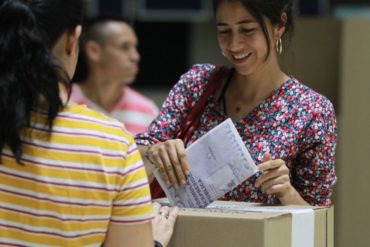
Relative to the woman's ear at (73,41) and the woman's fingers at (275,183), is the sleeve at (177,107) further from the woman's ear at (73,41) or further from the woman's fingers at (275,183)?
the woman's ear at (73,41)

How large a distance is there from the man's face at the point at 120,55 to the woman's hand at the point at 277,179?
3.23m

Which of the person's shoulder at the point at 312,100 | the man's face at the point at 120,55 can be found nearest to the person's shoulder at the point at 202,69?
the person's shoulder at the point at 312,100

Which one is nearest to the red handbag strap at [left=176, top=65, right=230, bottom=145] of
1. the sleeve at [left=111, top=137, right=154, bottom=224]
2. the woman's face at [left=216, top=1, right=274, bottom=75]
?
the woman's face at [left=216, top=1, right=274, bottom=75]

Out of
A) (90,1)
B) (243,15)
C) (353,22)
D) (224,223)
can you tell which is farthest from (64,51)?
(90,1)

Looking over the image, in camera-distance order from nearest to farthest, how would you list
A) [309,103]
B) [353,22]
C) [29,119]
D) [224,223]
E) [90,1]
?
[29,119]
[224,223]
[309,103]
[353,22]
[90,1]

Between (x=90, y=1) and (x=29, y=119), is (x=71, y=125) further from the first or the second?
(x=90, y=1)

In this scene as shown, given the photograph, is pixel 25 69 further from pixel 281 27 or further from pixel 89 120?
pixel 281 27

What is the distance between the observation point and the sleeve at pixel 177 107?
2.37 metres

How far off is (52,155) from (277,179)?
67 cm

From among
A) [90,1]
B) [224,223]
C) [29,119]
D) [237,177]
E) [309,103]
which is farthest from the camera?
[90,1]

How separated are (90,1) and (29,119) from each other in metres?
6.15

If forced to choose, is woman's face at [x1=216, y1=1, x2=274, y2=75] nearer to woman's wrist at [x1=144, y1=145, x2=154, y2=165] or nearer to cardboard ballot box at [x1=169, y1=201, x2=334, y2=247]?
woman's wrist at [x1=144, y1=145, x2=154, y2=165]

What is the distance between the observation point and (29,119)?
1587 millimetres

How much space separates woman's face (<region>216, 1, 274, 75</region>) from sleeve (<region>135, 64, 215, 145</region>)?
0.13 meters
